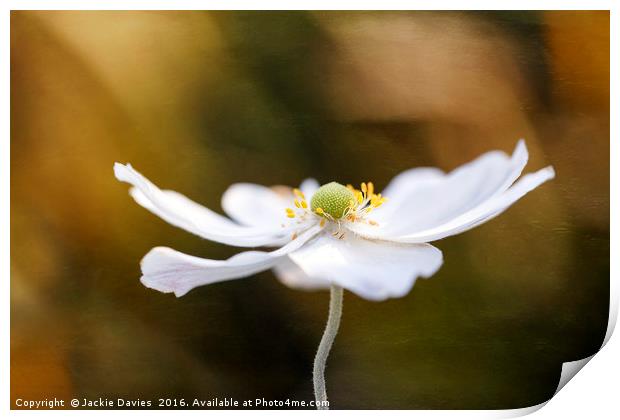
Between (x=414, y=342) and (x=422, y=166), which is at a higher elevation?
(x=422, y=166)

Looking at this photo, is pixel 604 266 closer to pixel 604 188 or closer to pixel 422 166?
pixel 604 188

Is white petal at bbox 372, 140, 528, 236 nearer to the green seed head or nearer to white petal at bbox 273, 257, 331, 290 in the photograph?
the green seed head

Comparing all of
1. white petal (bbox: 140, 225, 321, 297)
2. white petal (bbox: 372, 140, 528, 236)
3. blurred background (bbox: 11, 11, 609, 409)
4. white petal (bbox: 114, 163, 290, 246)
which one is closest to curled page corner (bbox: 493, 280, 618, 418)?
blurred background (bbox: 11, 11, 609, 409)

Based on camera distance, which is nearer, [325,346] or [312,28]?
[325,346]

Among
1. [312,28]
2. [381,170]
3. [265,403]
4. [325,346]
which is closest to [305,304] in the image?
[265,403]

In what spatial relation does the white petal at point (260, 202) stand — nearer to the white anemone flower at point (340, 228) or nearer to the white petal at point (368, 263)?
the white anemone flower at point (340, 228)

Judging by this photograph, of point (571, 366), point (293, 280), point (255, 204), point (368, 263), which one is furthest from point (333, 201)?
point (571, 366)

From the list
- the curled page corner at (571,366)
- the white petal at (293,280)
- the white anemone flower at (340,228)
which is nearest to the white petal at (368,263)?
the white anemone flower at (340,228)

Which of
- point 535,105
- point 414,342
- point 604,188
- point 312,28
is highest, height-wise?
point 312,28
